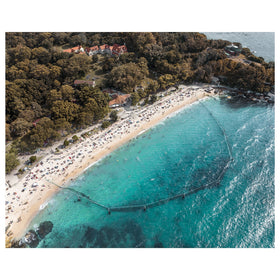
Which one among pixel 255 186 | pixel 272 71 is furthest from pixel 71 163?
pixel 272 71

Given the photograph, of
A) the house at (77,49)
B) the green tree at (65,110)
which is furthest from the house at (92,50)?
the green tree at (65,110)

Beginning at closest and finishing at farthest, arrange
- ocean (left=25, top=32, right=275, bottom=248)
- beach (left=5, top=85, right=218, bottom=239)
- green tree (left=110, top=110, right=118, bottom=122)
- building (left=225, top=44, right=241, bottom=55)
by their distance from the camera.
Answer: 1. ocean (left=25, top=32, right=275, bottom=248)
2. beach (left=5, top=85, right=218, bottom=239)
3. green tree (left=110, top=110, right=118, bottom=122)
4. building (left=225, top=44, right=241, bottom=55)

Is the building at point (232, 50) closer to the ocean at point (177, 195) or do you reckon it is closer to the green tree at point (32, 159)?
the ocean at point (177, 195)

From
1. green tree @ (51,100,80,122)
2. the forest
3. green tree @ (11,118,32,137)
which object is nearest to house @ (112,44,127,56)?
the forest

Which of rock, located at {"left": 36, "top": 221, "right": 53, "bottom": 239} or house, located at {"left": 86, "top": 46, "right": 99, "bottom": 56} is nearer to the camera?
rock, located at {"left": 36, "top": 221, "right": 53, "bottom": 239}

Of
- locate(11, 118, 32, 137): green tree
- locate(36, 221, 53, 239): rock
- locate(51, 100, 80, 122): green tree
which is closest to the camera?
locate(36, 221, 53, 239): rock

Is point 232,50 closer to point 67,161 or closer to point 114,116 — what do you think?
point 114,116

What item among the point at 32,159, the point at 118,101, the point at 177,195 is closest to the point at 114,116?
the point at 118,101

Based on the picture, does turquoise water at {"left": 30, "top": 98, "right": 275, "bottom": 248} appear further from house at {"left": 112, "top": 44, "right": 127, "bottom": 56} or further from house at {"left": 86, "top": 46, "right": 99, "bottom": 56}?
house at {"left": 86, "top": 46, "right": 99, "bottom": 56}
